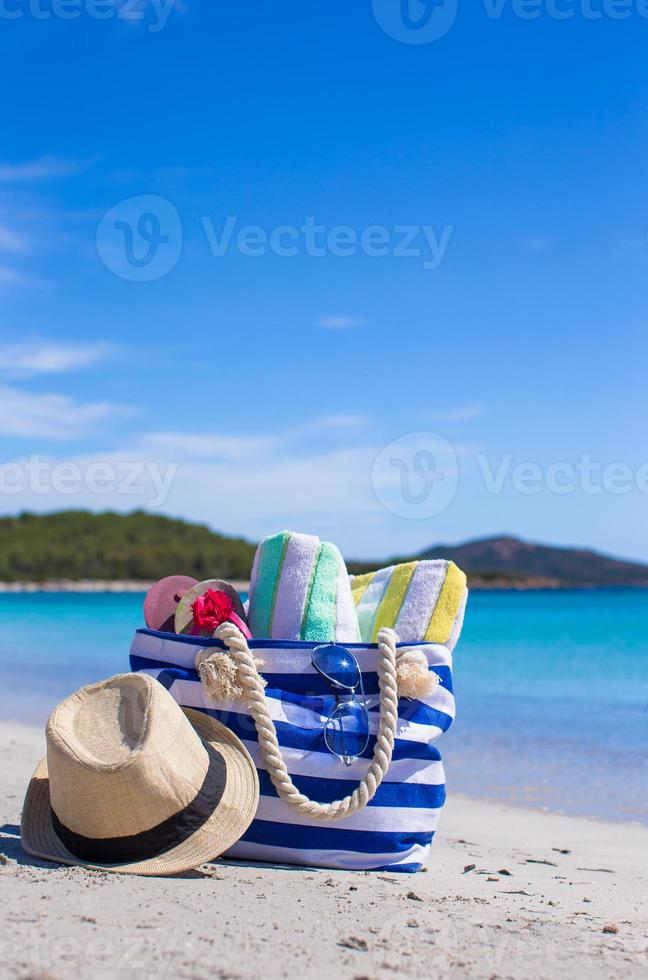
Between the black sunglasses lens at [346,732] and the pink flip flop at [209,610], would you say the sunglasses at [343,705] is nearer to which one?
the black sunglasses lens at [346,732]

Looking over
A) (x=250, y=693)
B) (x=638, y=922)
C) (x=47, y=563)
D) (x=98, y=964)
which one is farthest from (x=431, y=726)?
(x=47, y=563)

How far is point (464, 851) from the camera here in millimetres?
5305

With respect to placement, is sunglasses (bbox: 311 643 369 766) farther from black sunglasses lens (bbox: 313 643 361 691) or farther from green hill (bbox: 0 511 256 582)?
green hill (bbox: 0 511 256 582)

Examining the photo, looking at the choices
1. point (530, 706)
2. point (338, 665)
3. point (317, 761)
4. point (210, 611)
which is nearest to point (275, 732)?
point (317, 761)

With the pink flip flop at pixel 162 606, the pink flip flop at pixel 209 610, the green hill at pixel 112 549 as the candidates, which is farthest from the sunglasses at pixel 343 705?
the green hill at pixel 112 549

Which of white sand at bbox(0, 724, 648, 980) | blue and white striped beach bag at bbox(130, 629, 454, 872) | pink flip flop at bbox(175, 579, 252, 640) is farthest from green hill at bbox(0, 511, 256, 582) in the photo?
white sand at bbox(0, 724, 648, 980)

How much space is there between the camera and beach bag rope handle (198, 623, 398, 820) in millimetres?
3912

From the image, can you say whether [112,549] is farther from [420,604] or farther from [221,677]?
[221,677]

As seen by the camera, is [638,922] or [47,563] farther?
[47,563]

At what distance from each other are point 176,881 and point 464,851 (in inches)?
92.3

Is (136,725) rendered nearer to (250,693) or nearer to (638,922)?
(250,693)

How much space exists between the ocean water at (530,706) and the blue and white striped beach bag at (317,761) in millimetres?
3398

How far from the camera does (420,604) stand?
444cm

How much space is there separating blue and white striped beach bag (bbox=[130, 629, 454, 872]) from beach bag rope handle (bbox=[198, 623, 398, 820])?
0.06 m
